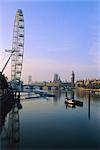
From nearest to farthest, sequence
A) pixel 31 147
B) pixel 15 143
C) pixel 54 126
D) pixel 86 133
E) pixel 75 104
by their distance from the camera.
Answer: pixel 31 147
pixel 15 143
pixel 86 133
pixel 54 126
pixel 75 104

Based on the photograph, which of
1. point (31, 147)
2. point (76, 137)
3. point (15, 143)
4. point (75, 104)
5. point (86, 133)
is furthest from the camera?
point (75, 104)

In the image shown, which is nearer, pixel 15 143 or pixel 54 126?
pixel 15 143

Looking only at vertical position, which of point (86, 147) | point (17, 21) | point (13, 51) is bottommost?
point (86, 147)

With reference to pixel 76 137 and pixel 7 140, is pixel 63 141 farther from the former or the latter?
pixel 7 140

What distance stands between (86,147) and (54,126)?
418 centimetres

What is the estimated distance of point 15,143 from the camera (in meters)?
10.8

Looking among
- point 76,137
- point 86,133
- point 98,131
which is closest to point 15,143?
point 76,137

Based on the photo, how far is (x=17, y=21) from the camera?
26.3m

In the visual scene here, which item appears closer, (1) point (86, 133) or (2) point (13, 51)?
(1) point (86, 133)

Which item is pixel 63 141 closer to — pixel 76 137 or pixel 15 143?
pixel 76 137

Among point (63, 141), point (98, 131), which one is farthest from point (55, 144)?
point (98, 131)

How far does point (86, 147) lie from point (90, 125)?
479cm

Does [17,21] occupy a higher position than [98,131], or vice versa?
[17,21]

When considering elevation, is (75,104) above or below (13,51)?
below
